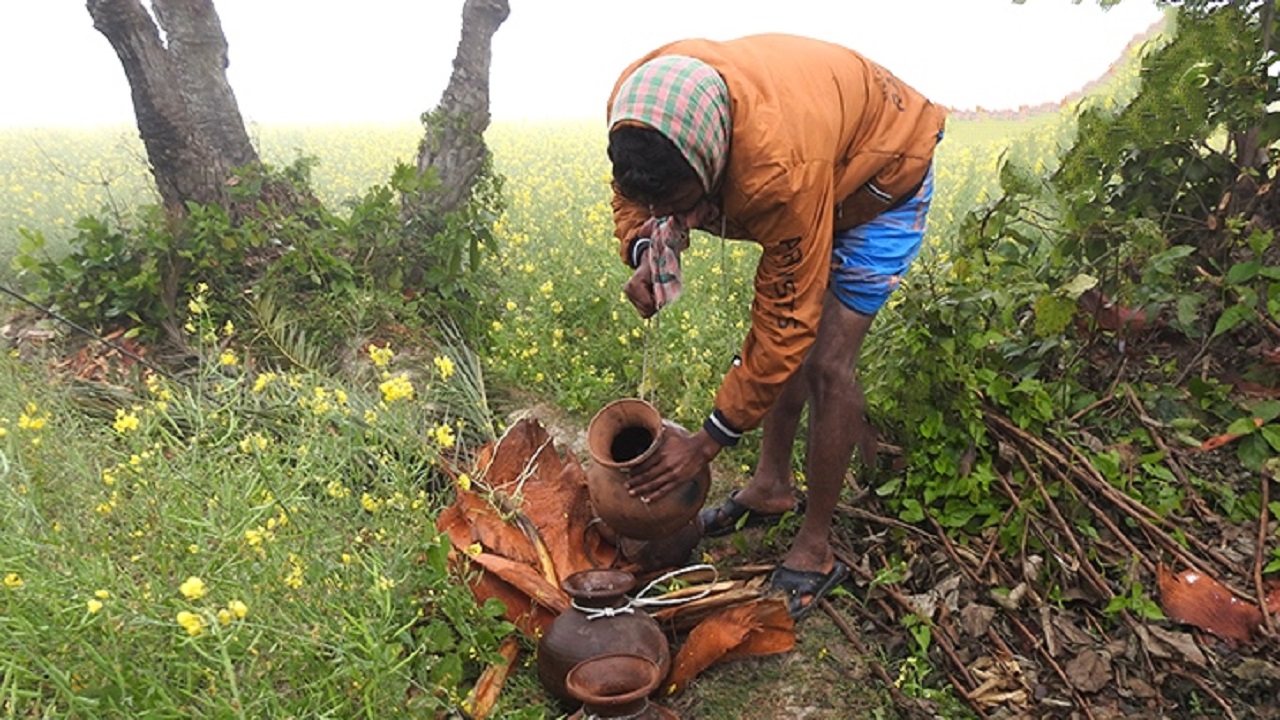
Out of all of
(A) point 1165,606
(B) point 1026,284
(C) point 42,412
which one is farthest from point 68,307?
(A) point 1165,606

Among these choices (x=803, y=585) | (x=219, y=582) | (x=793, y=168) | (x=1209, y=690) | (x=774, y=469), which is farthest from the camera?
(x=774, y=469)

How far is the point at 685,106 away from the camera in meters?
2.13

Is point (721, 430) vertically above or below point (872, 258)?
below

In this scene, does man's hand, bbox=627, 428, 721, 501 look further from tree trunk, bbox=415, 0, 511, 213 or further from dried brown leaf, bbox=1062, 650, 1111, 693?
tree trunk, bbox=415, 0, 511, 213

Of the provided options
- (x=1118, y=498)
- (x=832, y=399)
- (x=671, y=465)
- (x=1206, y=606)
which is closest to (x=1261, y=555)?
(x=1206, y=606)

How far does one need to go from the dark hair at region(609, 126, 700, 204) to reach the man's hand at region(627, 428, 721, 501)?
2.71 feet

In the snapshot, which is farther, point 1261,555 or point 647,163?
point 1261,555

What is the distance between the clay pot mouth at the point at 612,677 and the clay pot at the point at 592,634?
0.03m

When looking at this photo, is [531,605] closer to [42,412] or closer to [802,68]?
[42,412]

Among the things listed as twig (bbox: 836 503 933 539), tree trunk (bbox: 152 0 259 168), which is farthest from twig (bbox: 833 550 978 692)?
tree trunk (bbox: 152 0 259 168)

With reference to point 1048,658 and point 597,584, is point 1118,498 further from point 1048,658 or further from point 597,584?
point 597,584

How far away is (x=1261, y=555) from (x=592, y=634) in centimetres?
207

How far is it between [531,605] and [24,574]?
1.41 metres

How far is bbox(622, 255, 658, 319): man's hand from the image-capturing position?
2820 millimetres
